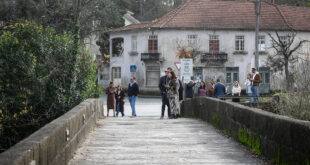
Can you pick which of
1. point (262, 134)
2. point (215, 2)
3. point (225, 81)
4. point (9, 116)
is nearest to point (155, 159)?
point (262, 134)

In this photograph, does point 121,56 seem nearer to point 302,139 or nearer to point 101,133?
point 101,133

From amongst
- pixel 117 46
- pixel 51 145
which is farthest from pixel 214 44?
pixel 51 145

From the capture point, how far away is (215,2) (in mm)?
50000

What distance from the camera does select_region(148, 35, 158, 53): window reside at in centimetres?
4838

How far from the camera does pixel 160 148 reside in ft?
28.6

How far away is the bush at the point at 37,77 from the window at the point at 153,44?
3110 cm

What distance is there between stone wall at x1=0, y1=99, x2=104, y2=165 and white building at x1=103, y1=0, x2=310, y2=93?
126 feet

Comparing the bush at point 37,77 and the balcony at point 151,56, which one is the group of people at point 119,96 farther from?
the balcony at point 151,56

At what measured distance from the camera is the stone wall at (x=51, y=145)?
4.54 metres

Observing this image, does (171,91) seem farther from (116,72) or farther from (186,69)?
(116,72)

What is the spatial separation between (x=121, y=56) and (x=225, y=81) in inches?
465

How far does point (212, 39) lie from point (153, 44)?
5911 millimetres

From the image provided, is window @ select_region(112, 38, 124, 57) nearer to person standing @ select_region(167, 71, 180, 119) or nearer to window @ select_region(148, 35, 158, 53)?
window @ select_region(148, 35, 158, 53)

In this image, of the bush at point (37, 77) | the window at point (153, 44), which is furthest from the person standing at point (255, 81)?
the window at point (153, 44)
